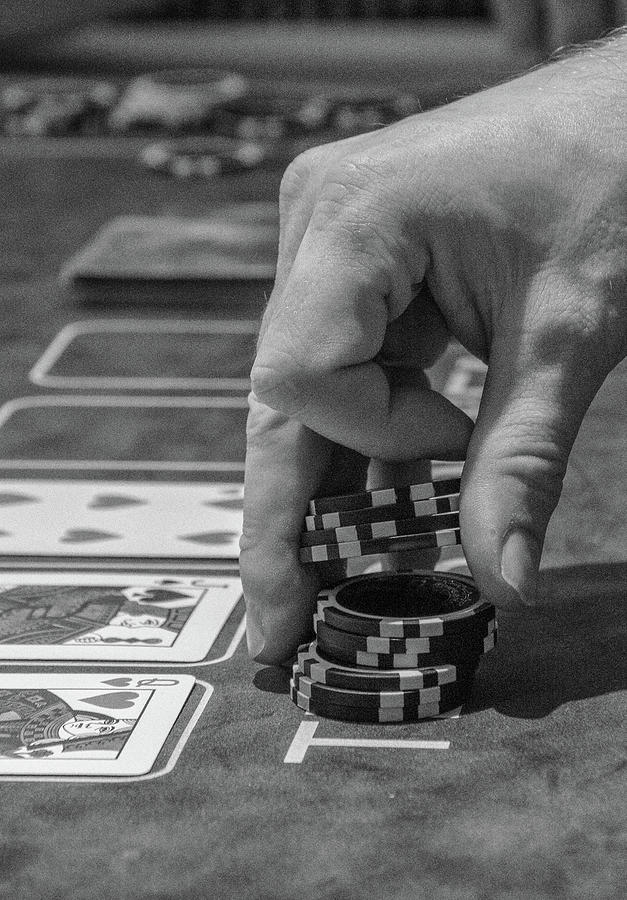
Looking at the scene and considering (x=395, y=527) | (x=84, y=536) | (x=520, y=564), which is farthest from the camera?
(x=84, y=536)

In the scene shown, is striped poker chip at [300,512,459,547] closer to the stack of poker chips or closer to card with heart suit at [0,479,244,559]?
the stack of poker chips

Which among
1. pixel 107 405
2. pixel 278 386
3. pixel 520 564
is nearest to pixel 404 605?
pixel 520 564

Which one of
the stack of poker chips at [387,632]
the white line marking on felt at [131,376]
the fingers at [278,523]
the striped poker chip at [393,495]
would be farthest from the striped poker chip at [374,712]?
the white line marking on felt at [131,376]

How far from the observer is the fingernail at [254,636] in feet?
6.04

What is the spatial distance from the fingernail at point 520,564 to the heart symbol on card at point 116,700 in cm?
49

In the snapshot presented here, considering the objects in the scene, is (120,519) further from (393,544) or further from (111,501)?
(393,544)

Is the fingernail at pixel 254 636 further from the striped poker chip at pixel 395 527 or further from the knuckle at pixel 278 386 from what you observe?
the knuckle at pixel 278 386

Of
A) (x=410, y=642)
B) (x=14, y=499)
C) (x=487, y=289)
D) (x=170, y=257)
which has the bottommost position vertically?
(x=170, y=257)

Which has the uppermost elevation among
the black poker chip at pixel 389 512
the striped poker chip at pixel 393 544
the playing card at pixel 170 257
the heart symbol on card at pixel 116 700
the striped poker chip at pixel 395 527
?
the black poker chip at pixel 389 512

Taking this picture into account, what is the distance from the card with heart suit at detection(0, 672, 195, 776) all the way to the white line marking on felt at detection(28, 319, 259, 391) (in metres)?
1.50

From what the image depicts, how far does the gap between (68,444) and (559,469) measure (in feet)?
4.86

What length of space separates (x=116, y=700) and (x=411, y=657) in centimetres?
37

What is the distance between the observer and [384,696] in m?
1.67

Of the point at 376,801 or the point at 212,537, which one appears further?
the point at 212,537
